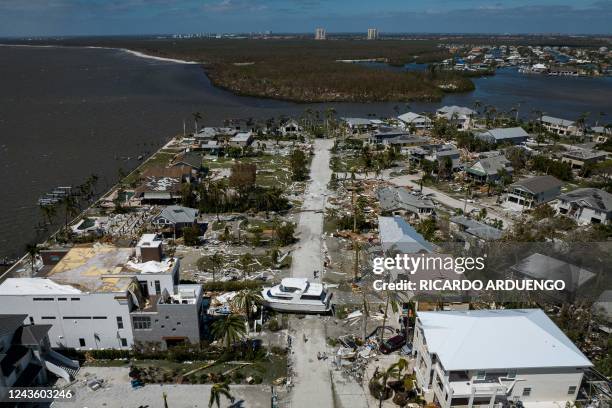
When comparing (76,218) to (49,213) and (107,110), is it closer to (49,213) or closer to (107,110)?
(49,213)

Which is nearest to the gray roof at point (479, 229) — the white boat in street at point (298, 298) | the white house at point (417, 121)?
the white boat in street at point (298, 298)

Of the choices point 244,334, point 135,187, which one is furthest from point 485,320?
point 135,187

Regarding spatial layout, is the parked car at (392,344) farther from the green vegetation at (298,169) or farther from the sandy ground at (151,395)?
the green vegetation at (298,169)

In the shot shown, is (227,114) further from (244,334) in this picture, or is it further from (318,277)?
(244,334)

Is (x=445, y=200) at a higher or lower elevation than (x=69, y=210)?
lower

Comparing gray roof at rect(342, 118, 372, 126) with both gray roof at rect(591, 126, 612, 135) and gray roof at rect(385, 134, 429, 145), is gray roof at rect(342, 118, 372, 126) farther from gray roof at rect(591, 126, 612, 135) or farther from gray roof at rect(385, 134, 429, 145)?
gray roof at rect(591, 126, 612, 135)

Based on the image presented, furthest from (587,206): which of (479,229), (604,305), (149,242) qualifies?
(149,242)
